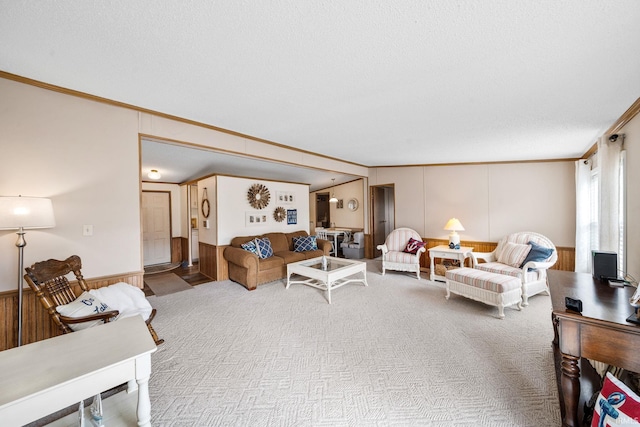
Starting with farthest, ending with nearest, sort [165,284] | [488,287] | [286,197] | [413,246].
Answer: [286,197] → [413,246] → [165,284] → [488,287]

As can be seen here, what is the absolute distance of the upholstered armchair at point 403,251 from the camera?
4812mm

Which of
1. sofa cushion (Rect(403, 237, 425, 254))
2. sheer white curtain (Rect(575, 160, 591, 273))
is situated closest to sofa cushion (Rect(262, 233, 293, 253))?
sofa cushion (Rect(403, 237, 425, 254))

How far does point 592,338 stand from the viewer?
130 cm

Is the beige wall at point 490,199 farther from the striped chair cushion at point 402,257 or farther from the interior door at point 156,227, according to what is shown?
the interior door at point 156,227

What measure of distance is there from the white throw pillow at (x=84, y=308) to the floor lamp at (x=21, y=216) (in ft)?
1.70

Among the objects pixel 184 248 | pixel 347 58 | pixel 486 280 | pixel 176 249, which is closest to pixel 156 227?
pixel 176 249

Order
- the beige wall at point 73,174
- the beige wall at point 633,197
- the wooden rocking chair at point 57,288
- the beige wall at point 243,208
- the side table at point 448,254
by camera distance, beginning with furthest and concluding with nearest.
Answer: the beige wall at point 243,208 < the side table at point 448,254 < the beige wall at point 633,197 < the beige wall at point 73,174 < the wooden rocking chair at point 57,288

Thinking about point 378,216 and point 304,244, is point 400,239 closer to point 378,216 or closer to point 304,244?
point 378,216

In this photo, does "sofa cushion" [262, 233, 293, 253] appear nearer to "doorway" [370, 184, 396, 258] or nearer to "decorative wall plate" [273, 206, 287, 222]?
"decorative wall plate" [273, 206, 287, 222]

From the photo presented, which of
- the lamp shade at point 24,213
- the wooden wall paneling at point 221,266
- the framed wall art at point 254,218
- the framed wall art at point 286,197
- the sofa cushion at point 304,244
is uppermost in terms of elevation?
the framed wall art at point 286,197

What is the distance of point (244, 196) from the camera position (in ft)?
17.2

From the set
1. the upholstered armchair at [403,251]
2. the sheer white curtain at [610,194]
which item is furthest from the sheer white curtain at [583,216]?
the upholstered armchair at [403,251]

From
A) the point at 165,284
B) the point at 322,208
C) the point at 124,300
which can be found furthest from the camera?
the point at 322,208

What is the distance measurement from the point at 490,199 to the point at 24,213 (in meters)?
6.51
